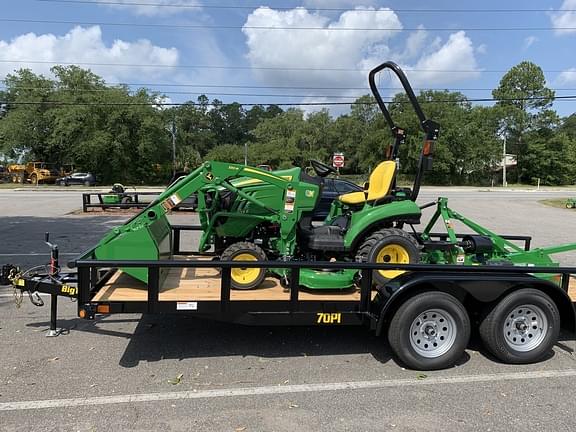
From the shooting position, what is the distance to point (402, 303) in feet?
13.1

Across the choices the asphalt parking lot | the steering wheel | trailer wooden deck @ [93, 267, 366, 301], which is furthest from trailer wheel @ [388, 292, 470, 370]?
the steering wheel

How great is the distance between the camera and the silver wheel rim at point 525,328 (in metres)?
4.20

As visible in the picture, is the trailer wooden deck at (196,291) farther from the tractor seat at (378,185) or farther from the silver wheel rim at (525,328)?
the tractor seat at (378,185)

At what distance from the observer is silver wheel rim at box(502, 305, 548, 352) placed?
4199 millimetres

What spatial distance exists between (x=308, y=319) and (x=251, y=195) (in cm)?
158

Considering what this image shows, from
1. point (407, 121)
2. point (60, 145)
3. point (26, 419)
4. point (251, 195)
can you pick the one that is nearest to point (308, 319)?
point (251, 195)

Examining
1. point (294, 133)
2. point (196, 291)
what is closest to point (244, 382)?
point (196, 291)

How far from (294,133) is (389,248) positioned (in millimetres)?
62769

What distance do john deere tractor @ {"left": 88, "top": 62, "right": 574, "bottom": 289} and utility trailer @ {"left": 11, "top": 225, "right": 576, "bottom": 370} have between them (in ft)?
1.32

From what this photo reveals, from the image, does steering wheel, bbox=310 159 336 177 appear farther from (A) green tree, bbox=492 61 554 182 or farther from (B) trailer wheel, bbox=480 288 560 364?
(A) green tree, bbox=492 61 554 182

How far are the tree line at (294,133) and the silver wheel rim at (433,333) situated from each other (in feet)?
94.7

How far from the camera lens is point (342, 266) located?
3895 mm

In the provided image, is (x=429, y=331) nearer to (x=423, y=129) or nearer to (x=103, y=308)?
(x=423, y=129)

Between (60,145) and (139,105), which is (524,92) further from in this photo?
(60,145)
